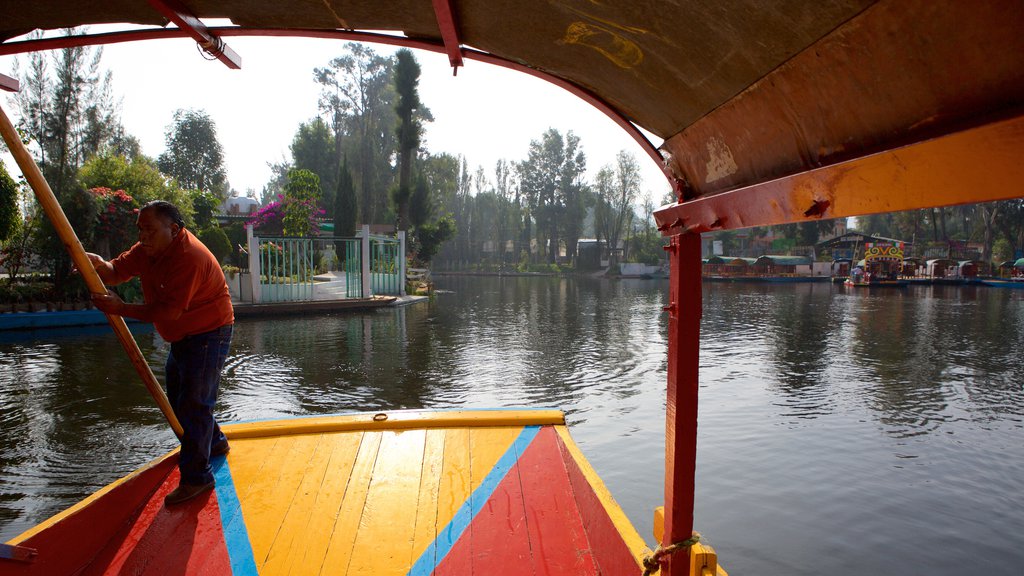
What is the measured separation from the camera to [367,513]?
2670 millimetres

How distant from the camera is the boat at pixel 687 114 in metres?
0.92

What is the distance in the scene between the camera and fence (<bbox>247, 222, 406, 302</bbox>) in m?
15.2

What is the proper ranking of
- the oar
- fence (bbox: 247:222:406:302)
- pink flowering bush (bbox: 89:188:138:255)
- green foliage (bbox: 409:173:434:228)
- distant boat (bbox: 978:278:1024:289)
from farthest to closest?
1. distant boat (bbox: 978:278:1024:289)
2. green foliage (bbox: 409:173:434:228)
3. fence (bbox: 247:222:406:302)
4. pink flowering bush (bbox: 89:188:138:255)
5. the oar

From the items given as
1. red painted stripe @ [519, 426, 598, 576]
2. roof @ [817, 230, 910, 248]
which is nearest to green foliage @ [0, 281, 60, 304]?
red painted stripe @ [519, 426, 598, 576]

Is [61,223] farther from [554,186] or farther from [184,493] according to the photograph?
[554,186]

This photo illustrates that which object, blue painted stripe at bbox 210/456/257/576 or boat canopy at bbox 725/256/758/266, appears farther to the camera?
boat canopy at bbox 725/256/758/266

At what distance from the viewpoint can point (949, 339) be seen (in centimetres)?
1277

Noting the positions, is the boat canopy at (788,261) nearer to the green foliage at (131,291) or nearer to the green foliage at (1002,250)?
the green foliage at (1002,250)

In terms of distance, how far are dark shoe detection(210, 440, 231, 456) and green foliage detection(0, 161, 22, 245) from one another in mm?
12620

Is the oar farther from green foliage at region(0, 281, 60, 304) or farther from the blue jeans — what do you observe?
green foliage at region(0, 281, 60, 304)

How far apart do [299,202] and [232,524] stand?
727 inches

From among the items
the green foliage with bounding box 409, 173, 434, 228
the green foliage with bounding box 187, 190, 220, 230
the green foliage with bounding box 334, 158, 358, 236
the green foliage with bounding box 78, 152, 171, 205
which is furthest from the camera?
the green foliage with bounding box 409, 173, 434, 228

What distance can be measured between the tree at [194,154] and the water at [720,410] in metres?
31.6

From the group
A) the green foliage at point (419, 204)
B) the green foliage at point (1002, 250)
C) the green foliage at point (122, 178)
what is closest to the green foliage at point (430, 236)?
the green foliage at point (419, 204)
